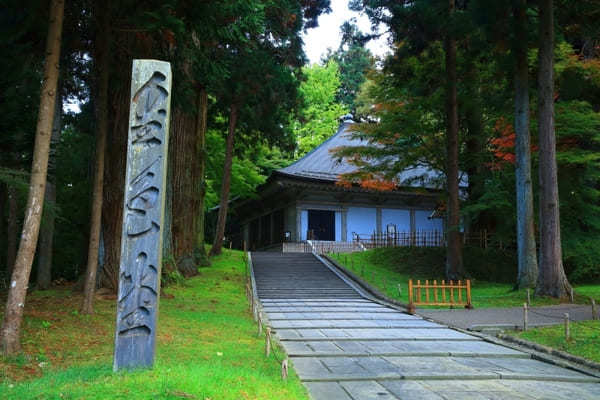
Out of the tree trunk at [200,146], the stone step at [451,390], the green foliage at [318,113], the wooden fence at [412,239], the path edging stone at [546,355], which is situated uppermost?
the green foliage at [318,113]

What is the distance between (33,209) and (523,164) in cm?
1364

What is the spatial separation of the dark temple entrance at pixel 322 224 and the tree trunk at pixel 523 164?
1517 cm

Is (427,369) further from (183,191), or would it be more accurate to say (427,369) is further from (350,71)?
(350,71)

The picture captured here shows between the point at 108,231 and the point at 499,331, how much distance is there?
9062 millimetres

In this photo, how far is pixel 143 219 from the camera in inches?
233

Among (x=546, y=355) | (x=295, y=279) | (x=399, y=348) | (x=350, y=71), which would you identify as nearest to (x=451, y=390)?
(x=399, y=348)

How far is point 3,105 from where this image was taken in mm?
8875

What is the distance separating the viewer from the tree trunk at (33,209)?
671 centimetres

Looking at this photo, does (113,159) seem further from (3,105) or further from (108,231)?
(3,105)

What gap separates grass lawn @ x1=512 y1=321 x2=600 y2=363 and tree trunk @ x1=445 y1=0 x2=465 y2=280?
819 centimetres

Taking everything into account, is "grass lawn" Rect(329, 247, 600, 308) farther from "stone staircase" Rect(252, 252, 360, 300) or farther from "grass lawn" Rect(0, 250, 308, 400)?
"grass lawn" Rect(0, 250, 308, 400)

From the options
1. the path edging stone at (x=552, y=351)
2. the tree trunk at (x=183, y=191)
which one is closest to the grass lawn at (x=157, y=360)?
the path edging stone at (x=552, y=351)

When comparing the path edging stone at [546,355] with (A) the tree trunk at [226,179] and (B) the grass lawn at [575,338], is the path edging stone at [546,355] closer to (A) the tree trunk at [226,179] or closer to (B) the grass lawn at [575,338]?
(B) the grass lawn at [575,338]

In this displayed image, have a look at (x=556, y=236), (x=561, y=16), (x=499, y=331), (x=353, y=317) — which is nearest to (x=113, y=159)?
(x=353, y=317)
